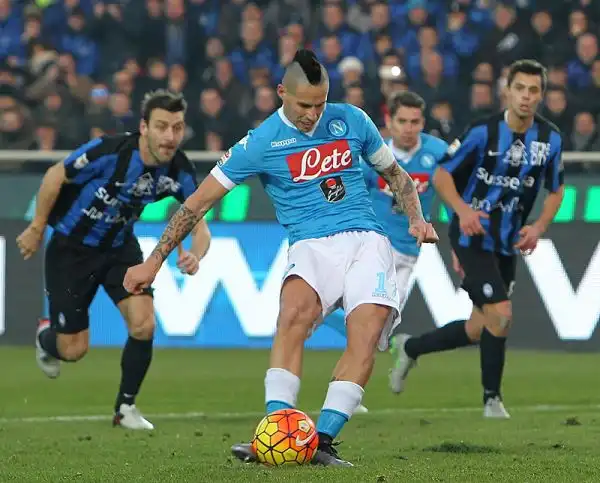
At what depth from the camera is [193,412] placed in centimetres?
1069

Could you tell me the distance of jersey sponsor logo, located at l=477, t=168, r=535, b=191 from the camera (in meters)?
10.3

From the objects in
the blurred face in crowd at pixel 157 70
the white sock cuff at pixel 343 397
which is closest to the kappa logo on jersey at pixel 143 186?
the white sock cuff at pixel 343 397

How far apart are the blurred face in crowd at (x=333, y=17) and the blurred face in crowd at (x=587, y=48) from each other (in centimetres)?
297

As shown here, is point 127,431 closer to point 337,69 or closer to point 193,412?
point 193,412

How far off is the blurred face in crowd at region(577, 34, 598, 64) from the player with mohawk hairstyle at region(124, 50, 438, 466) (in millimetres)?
10019

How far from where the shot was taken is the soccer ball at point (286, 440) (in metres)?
6.82

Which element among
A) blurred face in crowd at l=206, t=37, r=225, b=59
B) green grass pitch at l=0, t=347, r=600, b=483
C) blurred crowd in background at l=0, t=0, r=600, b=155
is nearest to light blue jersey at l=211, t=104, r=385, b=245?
green grass pitch at l=0, t=347, r=600, b=483

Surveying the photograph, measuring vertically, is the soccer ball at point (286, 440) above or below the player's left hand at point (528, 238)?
below

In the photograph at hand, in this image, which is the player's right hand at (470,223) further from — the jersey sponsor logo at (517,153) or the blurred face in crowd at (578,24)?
the blurred face in crowd at (578,24)

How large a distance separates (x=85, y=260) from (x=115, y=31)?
910cm

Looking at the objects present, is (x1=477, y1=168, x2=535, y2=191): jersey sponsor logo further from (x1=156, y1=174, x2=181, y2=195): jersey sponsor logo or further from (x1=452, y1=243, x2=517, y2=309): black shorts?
(x1=156, y1=174, x2=181, y2=195): jersey sponsor logo

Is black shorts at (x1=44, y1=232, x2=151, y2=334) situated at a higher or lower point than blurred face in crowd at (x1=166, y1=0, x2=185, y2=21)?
lower

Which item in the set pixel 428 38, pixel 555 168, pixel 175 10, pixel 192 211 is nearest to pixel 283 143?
pixel 192 211

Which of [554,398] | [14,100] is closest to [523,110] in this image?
[554,398]
